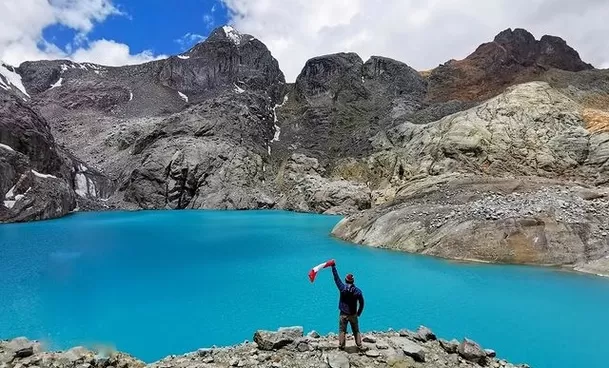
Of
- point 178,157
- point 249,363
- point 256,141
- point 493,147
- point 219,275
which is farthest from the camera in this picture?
point 256,141

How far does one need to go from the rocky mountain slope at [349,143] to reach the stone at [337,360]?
2662 cm

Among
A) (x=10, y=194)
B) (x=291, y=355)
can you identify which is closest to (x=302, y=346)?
(x=291, y=355)

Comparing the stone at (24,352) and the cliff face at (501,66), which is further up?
the cliff face at (501,66)

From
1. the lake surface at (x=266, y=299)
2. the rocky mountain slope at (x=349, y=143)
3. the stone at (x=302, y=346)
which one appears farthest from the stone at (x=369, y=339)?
the rocky mountain slope at (x=349, y=143)

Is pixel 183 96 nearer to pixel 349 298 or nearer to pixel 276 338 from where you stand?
pixel 276 338

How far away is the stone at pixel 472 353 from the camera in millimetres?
13555

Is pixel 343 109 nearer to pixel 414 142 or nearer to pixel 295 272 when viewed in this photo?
pixel 414 142

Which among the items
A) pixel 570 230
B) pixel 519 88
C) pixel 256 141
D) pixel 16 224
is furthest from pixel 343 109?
pixel 570 230

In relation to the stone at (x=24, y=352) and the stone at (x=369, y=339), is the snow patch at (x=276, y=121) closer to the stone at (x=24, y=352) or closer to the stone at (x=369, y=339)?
the stone at (x=369, y=339)

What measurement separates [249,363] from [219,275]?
19249 millimetres

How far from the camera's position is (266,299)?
24.9 meters

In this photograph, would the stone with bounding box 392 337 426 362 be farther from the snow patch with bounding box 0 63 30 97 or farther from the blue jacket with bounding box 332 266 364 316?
the snow patch with bounding box 0 63 30 97

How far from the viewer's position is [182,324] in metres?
20.4

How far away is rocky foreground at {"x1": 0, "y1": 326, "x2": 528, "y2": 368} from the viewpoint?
40.2 ft
